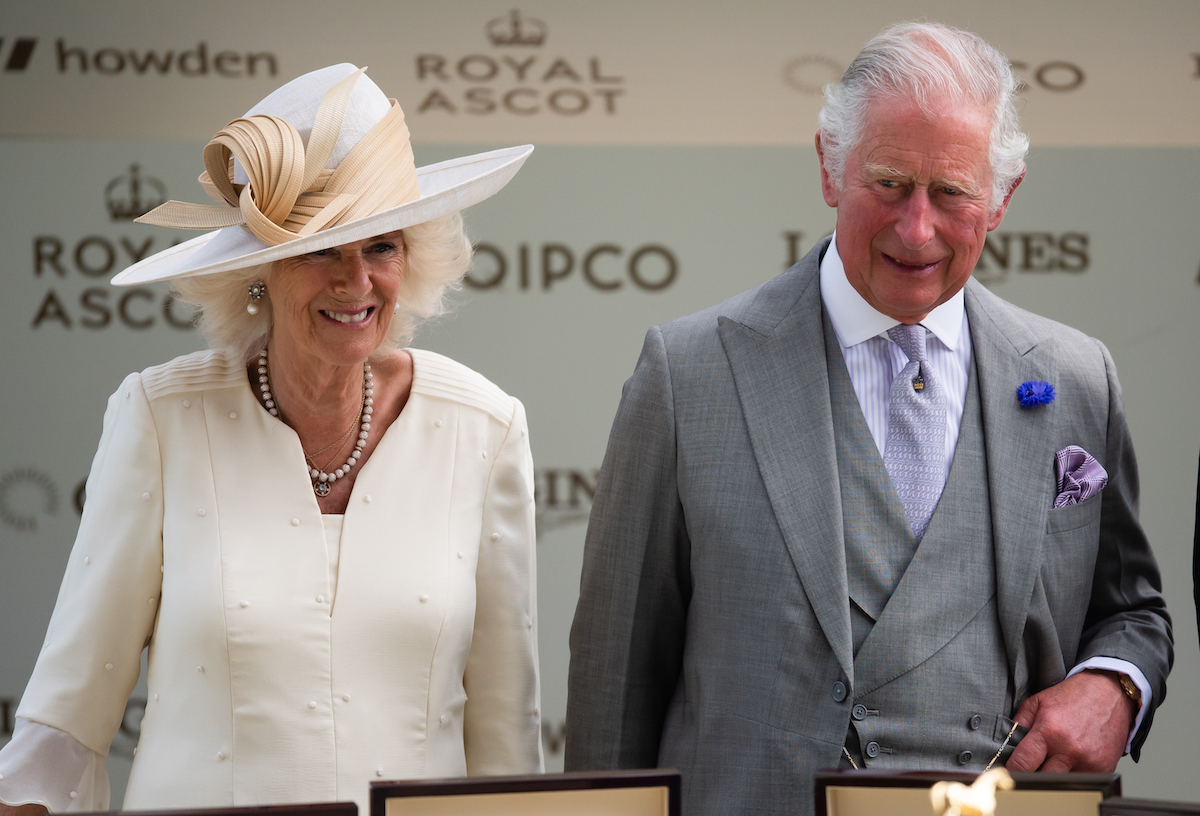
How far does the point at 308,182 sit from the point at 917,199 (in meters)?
0.85

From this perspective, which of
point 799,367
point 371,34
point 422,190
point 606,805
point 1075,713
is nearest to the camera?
point 606,805

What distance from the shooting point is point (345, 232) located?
175cm

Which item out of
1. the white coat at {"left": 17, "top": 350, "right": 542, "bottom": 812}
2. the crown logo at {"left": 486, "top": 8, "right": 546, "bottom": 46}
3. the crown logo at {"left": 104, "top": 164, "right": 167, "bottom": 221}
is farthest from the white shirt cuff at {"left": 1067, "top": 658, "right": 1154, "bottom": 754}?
the crown logo at {"left": 104, "top": 164, "right": 167, "bottom": 221}

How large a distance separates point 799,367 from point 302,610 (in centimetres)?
79

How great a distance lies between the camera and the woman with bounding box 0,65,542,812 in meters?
1.78

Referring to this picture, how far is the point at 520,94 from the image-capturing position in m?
3.35

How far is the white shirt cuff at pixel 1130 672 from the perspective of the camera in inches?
66.8

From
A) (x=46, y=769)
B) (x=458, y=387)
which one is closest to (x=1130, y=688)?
(x=458, y=387)

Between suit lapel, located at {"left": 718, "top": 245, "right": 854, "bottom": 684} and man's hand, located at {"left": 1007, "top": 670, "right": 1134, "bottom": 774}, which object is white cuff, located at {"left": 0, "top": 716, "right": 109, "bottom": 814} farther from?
man's hand, located at {"left": 1007, "top": 670, "right": 1134, "bottom": 774}

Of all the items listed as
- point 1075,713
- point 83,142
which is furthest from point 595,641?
point 83,142

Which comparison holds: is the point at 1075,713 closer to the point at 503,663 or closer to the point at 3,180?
the point at 503,663

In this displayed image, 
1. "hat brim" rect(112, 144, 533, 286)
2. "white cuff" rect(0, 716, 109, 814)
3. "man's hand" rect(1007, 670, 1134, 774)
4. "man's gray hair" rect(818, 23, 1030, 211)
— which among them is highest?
"man's gray hair" rect(818, 23, 1030, 211)

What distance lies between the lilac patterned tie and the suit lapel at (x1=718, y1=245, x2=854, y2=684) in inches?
3.6

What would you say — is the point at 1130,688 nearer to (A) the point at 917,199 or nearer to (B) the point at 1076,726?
(B) the point at 1076,726
